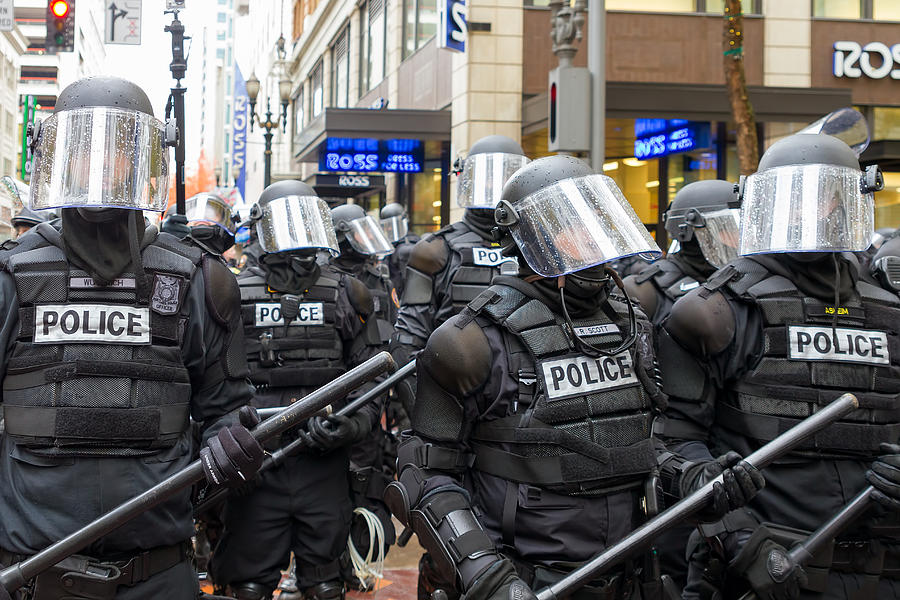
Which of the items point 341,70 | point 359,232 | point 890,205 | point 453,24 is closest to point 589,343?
point 359,232

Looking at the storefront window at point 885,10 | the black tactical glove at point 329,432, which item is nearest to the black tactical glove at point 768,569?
the black tactical glove at point 329,432

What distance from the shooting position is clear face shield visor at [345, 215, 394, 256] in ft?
30.6

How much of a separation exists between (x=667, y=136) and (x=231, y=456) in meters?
12.3

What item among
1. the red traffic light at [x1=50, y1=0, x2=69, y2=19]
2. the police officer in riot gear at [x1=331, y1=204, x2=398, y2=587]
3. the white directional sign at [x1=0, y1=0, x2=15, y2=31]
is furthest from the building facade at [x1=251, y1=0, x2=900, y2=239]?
the police officer in riot gear at [x1=331, y1=204, x2=398, y2=587]

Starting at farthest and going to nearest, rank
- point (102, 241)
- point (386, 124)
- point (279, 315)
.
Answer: point (386, 124) → point (279, 315) → point (102, 241)

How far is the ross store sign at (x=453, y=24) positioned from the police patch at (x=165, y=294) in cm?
1267

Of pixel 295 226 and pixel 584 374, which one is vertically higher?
pixel 295 226

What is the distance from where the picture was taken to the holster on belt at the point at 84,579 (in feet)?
9.93

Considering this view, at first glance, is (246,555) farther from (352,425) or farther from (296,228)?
(296,228)

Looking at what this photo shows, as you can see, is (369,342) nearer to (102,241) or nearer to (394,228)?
(102,241)

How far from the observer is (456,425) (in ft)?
10.00

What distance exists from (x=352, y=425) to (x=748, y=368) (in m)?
2.15

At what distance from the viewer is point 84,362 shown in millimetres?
3121

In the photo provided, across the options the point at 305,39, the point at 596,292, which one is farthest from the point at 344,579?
the point at 305,39
